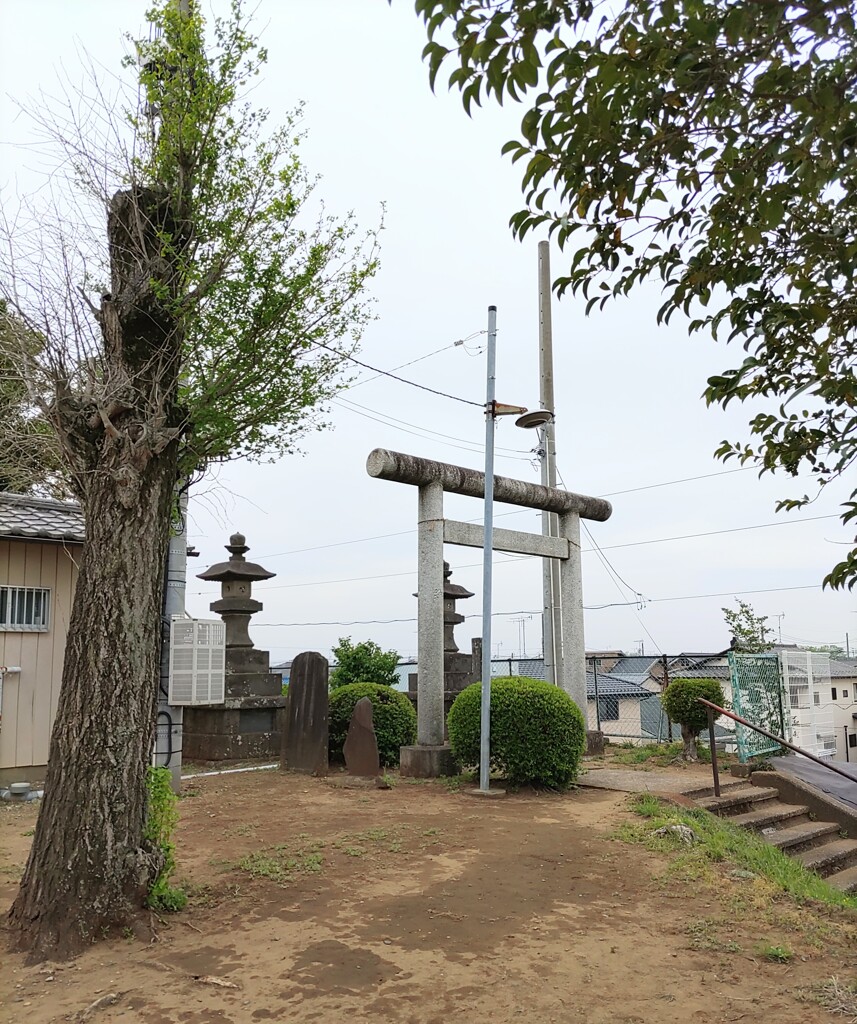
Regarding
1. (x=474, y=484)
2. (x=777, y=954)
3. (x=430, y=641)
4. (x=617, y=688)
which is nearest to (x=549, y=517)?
(x=474, y=484)

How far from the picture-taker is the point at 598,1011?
4031 millimetres

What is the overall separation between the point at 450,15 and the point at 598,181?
114 centimetres

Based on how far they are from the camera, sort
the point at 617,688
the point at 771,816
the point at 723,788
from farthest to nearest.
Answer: the point at 617,688, the point at 723,788, the point at 771,816

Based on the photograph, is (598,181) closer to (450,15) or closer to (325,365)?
(450,15)

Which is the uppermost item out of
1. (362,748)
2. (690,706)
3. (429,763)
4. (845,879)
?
(690,706)

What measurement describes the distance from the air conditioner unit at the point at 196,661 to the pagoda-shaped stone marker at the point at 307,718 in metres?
1.46

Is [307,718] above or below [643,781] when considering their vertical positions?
above

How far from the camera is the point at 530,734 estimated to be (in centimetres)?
965

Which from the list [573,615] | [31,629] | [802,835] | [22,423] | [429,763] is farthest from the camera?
[573,615]

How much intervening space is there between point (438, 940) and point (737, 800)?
5.50 meters

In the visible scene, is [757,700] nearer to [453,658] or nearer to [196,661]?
[453,658]

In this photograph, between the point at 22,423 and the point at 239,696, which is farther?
the point at 239,696

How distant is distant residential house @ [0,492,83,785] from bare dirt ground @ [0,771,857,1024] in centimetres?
→ 282

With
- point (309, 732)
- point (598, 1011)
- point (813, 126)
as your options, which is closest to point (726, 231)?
point (813, 126)
